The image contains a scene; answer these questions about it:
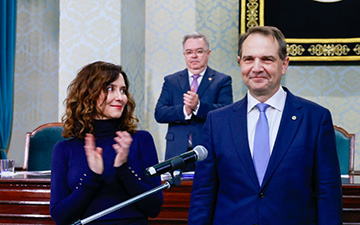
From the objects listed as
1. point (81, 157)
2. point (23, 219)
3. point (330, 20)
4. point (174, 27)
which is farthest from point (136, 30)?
point (81, 157)

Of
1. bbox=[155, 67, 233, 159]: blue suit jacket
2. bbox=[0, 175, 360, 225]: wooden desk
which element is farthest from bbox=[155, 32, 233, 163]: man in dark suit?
bbox=[0, 175, 360, 225]: wooden desk

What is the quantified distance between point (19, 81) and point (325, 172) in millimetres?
4985

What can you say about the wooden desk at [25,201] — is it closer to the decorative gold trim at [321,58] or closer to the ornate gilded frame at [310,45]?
the ornate gilded frame at [310,45]

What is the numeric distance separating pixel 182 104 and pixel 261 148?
232 centimetres

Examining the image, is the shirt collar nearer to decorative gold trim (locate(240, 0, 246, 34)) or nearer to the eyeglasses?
the eyeglasses

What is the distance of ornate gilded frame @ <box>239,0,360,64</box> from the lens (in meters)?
5.50

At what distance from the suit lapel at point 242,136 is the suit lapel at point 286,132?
6cm

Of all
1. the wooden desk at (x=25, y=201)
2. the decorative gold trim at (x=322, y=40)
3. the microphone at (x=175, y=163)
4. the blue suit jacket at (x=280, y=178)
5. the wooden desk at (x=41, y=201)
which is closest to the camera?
the microphone at (x=175, y=163)

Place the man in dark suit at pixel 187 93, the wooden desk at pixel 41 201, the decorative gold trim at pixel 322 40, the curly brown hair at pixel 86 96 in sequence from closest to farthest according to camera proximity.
Answer: 1. the curly brown hair at pixel 86 96
2. the wooden desk at pixel 41 201
3. the man in dark suit at pixel 187 93
4. the decorative gold trim at pixel 322 40

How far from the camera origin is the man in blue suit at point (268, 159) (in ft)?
5.72

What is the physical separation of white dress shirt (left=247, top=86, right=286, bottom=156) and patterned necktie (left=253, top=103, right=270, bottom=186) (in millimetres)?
28

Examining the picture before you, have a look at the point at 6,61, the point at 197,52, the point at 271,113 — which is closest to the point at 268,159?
the point at 271,113

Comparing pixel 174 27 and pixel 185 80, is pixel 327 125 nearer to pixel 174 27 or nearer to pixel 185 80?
pixel 185 80

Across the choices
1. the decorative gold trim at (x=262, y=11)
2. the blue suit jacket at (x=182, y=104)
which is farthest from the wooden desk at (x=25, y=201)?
the decorative gold trim at (x=262, y=11)
